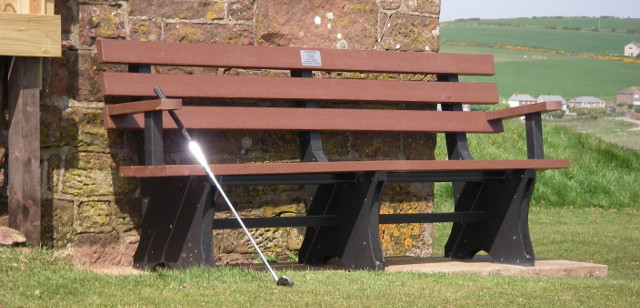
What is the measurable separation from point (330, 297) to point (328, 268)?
1.28 m

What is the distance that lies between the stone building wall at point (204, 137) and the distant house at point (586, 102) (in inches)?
1010

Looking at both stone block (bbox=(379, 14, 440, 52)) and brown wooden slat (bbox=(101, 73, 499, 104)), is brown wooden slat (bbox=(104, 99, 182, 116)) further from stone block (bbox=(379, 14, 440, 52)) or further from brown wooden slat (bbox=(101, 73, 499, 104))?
stone block (bbox=(379, 14, 440, 52))

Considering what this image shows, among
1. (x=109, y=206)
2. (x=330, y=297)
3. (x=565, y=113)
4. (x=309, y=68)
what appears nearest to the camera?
(x=330, y=297)

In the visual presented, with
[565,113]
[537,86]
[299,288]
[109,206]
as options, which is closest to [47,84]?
[109,206]

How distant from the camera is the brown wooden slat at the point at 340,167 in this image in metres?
4.67

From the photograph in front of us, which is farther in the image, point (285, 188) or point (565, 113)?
point (565, 113)

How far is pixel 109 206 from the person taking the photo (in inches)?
217

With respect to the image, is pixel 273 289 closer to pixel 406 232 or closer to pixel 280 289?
pixel 280 289

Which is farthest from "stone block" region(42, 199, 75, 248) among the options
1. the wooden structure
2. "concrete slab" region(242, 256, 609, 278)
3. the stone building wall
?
"concrete slab" region(242, 256, 609, 278)

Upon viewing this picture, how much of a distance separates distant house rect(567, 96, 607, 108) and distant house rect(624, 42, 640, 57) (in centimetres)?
336

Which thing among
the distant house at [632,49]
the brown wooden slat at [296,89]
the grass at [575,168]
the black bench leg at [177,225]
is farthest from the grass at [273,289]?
the distant house at [632,49]

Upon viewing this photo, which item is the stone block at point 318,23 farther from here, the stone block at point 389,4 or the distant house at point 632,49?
the distant house at point 632,49

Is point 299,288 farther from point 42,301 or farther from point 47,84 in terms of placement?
point 47,84

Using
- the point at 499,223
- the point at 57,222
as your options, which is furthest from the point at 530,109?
the point at 57,222
